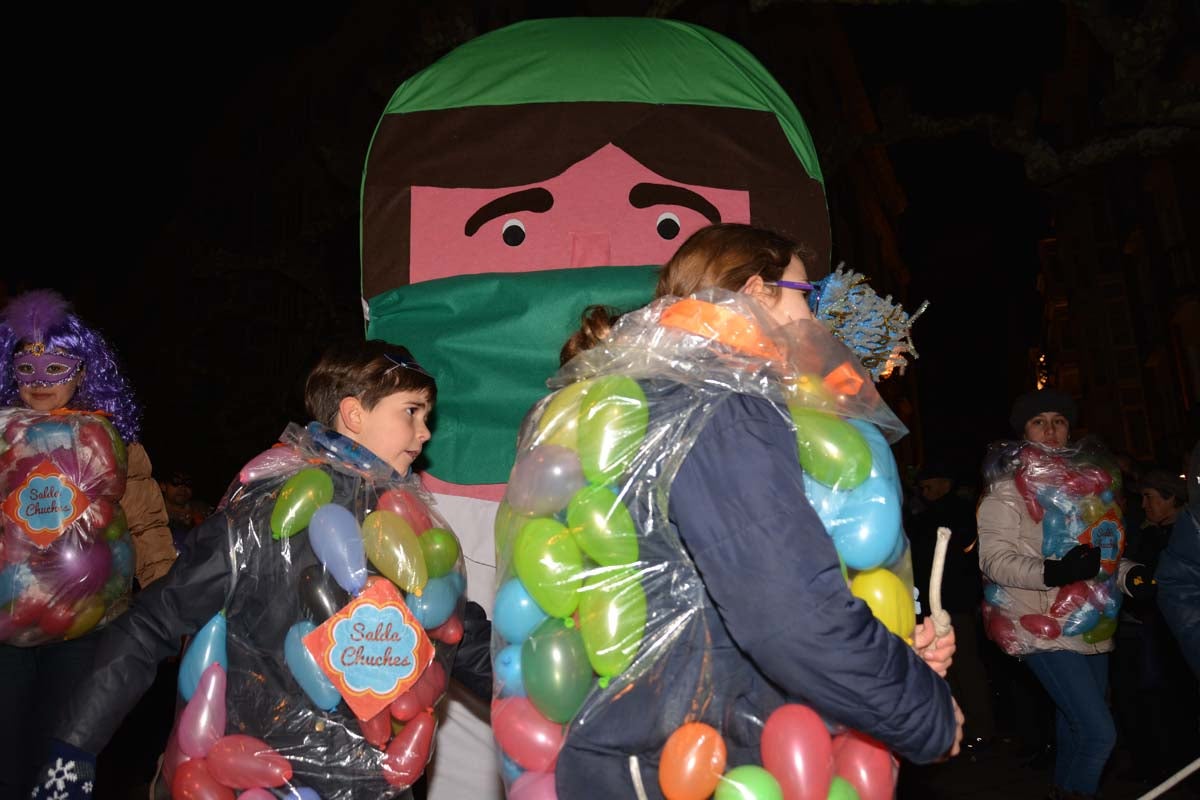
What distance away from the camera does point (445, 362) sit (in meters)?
3.74

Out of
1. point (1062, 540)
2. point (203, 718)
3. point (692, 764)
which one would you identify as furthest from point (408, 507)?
point (1062, 540)

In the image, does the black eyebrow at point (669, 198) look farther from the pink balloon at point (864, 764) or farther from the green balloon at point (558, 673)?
the pink balloon at point (864, 764)

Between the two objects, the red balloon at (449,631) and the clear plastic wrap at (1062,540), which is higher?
the red balloon at (449,631)

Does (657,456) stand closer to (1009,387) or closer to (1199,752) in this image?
(1199,752)

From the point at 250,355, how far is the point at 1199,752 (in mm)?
10467

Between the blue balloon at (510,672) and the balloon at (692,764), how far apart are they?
0.36 m

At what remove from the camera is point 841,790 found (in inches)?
68.7

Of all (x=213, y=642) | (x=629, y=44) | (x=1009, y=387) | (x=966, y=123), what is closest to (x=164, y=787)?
(x=213, y=642)

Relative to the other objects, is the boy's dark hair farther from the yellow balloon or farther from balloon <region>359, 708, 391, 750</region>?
balloon <region>359, 708, 391, 750</region>

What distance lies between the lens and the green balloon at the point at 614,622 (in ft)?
5.87

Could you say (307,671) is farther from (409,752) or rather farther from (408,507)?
(408,507)

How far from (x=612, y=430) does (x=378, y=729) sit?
101 centimetres

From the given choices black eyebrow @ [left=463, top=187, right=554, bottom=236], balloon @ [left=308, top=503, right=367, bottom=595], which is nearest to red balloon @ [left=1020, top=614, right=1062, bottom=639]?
black eyebrow @ [left=463, top=187, right=554, bottom=236]

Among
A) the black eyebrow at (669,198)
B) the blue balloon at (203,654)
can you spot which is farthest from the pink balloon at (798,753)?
the black eyebrow at (669,198)
